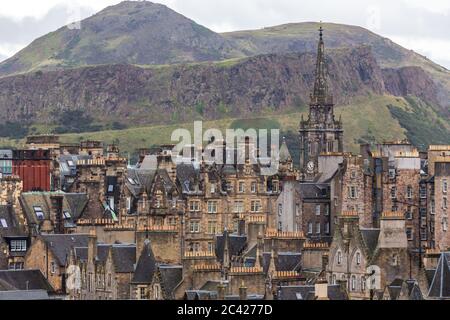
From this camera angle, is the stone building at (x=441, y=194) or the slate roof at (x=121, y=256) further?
the stone building at (x=441, y=194)

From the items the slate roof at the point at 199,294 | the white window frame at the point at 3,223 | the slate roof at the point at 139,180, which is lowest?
Result: the slate roof at the point at 199,294

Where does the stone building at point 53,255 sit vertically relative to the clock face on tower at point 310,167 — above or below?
below

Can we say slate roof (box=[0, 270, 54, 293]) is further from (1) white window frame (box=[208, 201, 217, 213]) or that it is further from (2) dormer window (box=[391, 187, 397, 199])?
(2) dormer window (box=[391, 187, 397, 199])

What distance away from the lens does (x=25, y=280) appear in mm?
58594

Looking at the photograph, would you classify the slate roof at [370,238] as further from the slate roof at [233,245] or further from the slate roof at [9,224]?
the slate roof at [9,224]

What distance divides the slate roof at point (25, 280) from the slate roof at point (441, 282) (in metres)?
17.9

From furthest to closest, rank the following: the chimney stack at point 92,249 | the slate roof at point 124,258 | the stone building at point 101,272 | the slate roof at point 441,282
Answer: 1. the chimney stack at point 92,249
2. the slate roof at point 124,258
3. the stone building at point 101,272
4. the slate roof at point 441,282

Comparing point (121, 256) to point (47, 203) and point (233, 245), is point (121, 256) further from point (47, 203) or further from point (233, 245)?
point (47, 203)

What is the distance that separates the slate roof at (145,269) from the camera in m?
51.2

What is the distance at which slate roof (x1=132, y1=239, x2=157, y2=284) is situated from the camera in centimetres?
5125

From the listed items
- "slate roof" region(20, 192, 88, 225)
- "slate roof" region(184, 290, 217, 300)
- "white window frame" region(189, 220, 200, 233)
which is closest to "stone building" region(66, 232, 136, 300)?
"slate roof" region(184, 290, 217, 300)

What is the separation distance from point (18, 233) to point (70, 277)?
1256 cm

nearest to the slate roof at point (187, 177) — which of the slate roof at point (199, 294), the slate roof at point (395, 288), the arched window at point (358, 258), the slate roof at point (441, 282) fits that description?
the arched window at point (358, 258)
